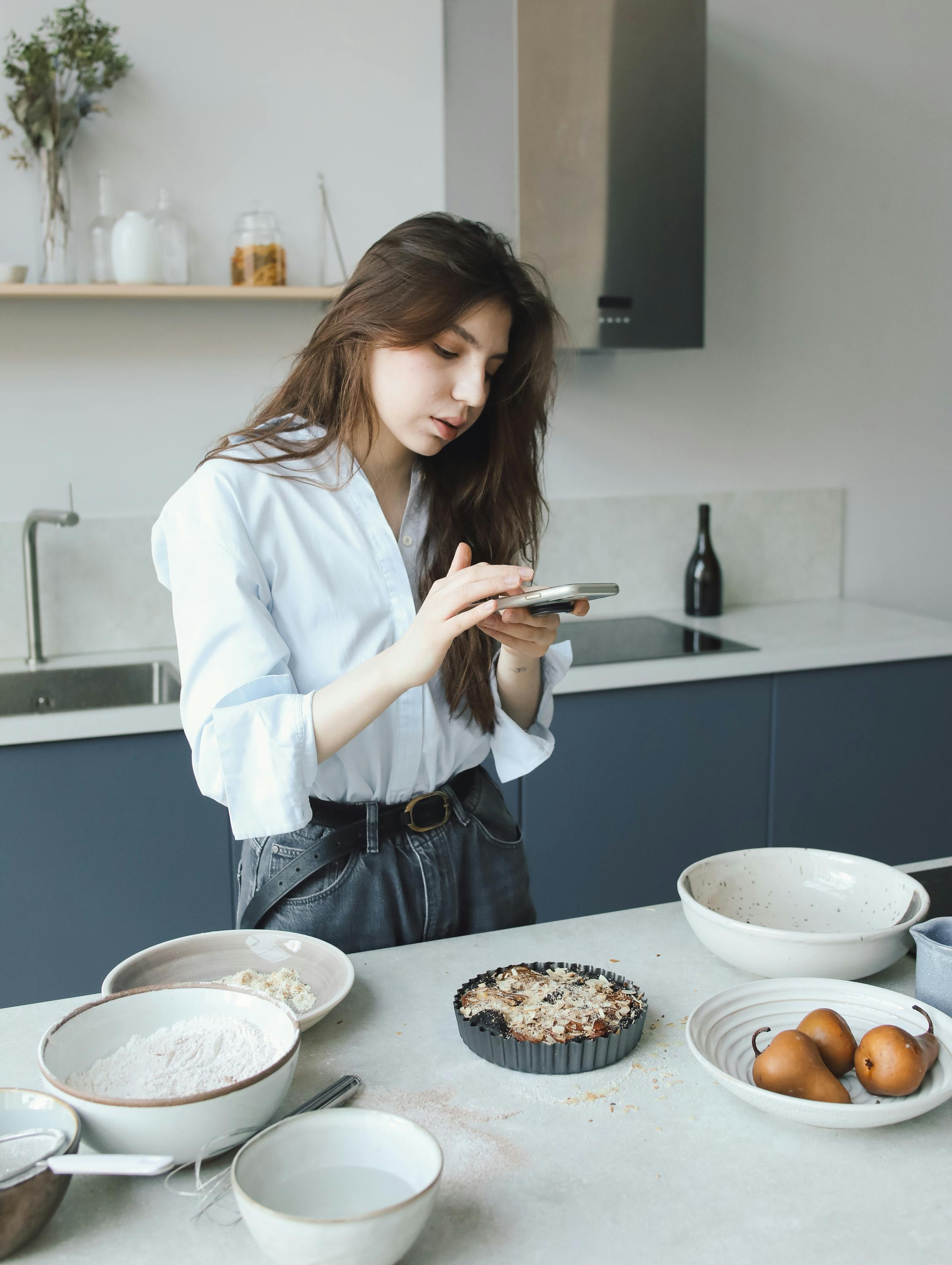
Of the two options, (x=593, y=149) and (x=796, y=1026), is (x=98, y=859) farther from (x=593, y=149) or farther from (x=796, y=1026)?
(x=593, y=149)

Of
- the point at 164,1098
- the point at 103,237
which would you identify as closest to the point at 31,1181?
the point at 164,1098

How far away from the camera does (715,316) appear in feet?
9.79

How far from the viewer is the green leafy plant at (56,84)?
86.7 inches

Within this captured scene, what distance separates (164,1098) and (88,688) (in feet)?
5.67

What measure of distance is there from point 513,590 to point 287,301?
171 centimetres

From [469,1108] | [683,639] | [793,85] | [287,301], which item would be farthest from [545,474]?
[469,1108]

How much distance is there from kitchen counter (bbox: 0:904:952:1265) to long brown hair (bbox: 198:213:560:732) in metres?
0.53

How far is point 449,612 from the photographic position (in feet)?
3.57

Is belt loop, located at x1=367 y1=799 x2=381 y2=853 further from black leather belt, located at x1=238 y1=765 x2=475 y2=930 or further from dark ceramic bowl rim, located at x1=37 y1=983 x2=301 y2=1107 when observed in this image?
dark ceramic bowl rim, located at x1=37 y1=983 x2=301 y2=1107

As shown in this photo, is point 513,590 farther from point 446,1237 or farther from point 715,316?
point 715,316

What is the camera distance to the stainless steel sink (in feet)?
7.56

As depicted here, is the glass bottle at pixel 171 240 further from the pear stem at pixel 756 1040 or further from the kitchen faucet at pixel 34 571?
the pear stem at pixel 756 1040

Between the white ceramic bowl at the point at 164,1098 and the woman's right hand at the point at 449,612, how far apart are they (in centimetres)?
35

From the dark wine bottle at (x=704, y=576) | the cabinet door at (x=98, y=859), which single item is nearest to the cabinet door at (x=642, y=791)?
the dark wine bottle at (x=704, y=576)
